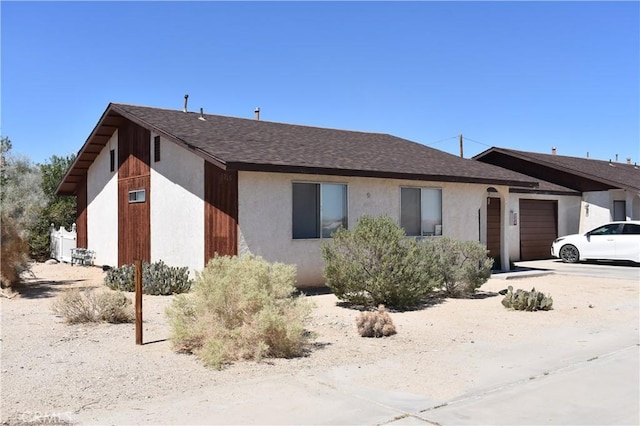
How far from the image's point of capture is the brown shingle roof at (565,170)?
79.0 feet

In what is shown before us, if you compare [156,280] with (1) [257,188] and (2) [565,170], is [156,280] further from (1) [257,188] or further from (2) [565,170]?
(2) [565,170]

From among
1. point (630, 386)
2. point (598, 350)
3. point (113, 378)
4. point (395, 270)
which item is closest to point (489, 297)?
point (395, 270)

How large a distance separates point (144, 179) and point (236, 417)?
12.2 metres

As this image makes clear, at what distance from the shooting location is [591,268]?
19.6 meters

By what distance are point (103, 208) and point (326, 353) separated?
13.8m

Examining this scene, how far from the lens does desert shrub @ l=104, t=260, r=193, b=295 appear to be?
12758 millimetres

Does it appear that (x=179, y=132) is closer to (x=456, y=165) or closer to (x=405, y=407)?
(x=456, y=165)

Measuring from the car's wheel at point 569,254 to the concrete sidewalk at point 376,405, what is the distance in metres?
16.0

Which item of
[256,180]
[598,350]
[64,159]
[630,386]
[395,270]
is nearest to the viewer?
[630,386]

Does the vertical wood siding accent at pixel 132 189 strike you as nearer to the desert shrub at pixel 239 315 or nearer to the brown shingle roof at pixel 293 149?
the brown shingle roof at pixel 293 149

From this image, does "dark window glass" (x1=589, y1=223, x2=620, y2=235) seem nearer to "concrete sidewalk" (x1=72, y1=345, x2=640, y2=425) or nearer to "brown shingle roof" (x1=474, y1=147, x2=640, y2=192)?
"brown shingle roof" (x1=474, y1=147, x2=640, y2=192)

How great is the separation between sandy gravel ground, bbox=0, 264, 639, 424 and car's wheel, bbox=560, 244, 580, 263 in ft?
32.9

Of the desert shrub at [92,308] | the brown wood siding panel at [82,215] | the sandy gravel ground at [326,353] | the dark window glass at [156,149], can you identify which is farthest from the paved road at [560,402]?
the brown wood siding panel at [82,215]

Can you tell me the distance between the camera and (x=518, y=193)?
2180 cm
